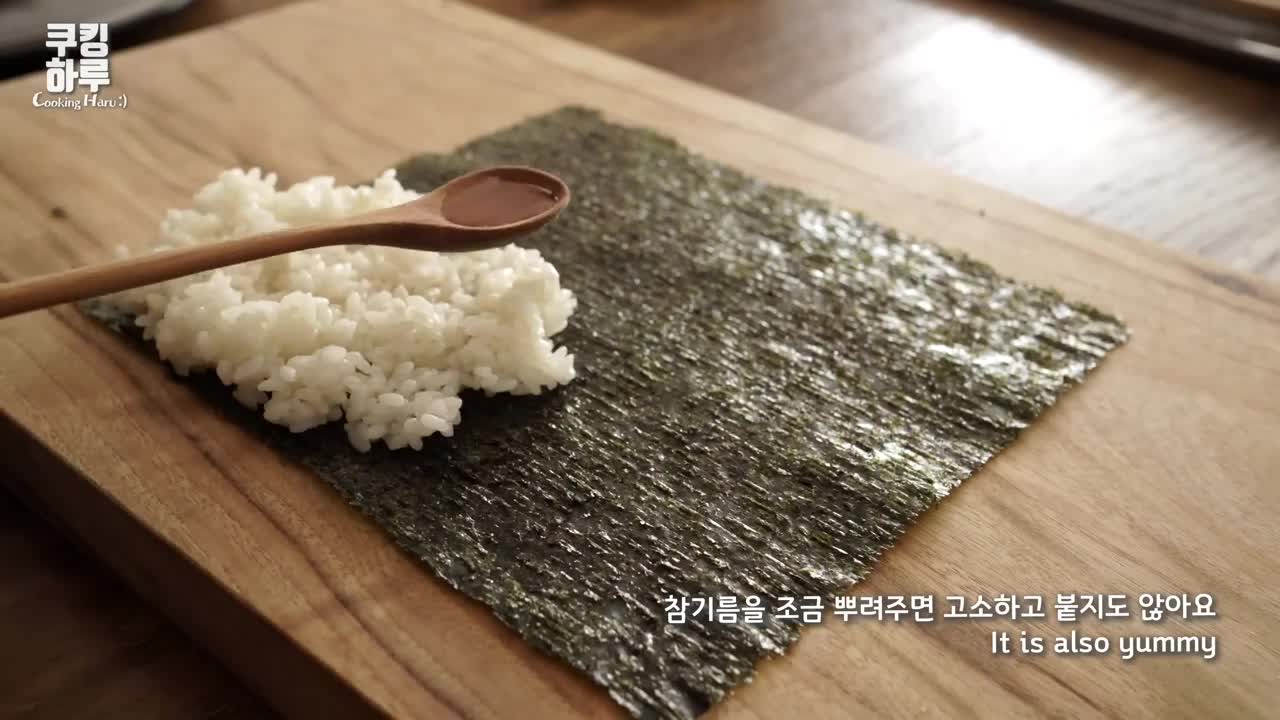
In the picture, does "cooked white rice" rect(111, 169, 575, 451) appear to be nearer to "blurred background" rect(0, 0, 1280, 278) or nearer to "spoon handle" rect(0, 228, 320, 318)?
"spoon handle" rect(0, 228, 320, 318)

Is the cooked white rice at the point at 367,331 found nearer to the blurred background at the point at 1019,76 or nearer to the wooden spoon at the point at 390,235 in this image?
the wooden spoon at the point at 390,235

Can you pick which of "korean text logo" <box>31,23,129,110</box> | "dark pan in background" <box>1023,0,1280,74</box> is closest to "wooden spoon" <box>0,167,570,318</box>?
"korean text logo" <box>31,23,129,110</box>

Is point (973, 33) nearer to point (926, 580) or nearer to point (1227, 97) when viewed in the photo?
point (1227, 97)

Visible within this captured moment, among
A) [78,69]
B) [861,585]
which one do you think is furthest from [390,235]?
[78,69]

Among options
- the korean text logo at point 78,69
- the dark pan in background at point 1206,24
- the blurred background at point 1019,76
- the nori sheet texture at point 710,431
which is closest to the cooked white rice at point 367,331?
the nori sheet texture at point 710,431

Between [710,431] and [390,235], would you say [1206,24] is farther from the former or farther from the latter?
[390,235]
